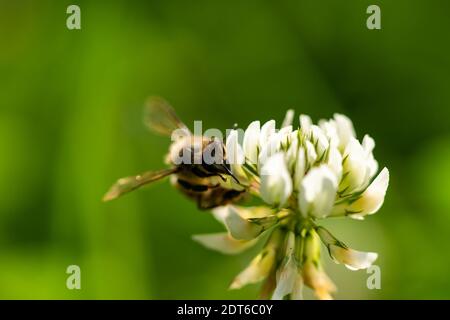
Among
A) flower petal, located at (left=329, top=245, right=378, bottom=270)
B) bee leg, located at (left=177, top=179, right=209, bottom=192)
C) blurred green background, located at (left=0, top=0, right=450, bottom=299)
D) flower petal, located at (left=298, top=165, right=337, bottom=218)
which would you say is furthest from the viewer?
blurred green background, located at (left=0, top=0, right=450, bottom=299)

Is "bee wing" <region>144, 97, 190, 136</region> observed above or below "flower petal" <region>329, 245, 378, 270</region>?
above

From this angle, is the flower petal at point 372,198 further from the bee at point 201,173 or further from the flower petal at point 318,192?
the bee at point 201,173

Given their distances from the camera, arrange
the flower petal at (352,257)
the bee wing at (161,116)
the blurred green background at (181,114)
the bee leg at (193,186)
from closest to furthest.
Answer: the flower petal at (352,257), the bee leg at (193,186), the bee wing at (161,116), the blurred green background at (181,114)

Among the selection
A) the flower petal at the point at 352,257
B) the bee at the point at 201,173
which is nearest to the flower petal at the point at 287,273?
the flower petal at the point at 352,257

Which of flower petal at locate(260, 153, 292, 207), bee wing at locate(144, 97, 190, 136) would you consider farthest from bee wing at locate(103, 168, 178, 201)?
bee wing at locate(144, 97, 190, 136)

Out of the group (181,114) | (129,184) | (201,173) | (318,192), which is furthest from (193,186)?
(181,114)

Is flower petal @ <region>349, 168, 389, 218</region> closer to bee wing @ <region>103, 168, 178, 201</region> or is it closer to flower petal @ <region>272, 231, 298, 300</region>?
flower petal @ <region>272, 231, 298, 300</region>

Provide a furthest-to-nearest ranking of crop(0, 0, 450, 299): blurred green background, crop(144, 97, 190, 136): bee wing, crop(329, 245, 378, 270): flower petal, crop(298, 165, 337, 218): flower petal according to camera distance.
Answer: crop(0, 0, 450, 299): blurred green background < crop(144, 97, 190, 136): bee wing < crop(329, 245, 378, 270): flower petal < crop(298, 165, 337, 218): flower petal

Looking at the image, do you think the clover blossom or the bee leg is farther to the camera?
the bee leg

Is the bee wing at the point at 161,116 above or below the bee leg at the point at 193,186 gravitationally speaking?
above
